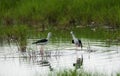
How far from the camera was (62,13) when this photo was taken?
26.3 metres

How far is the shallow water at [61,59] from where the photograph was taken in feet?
46.7

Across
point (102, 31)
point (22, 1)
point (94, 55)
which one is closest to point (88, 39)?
point (102, 31)

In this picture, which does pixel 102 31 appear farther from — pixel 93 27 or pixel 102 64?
pixel 102 64

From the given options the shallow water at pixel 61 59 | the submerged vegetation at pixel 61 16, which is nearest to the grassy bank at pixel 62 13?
the submerged vegetation at pixel 61 16

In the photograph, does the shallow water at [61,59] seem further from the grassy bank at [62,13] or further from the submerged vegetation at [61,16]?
the grassy bank at [62,13]

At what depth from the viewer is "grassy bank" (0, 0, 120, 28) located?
81.5 ft

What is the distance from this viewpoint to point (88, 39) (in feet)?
68.1

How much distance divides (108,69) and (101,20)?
35.5 ft

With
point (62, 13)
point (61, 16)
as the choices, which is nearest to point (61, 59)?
point (61, 16)

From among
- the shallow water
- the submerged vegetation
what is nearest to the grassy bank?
the submerged vegetation

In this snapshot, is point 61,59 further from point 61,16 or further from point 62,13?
point 62,13

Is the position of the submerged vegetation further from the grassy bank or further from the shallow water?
the shallow water

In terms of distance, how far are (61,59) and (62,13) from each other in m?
10.5

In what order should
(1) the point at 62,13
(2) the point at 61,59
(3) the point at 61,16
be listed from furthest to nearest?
(1) the point at 62,13 < (3) the point at 61,16 < (2) the point at 61,59
